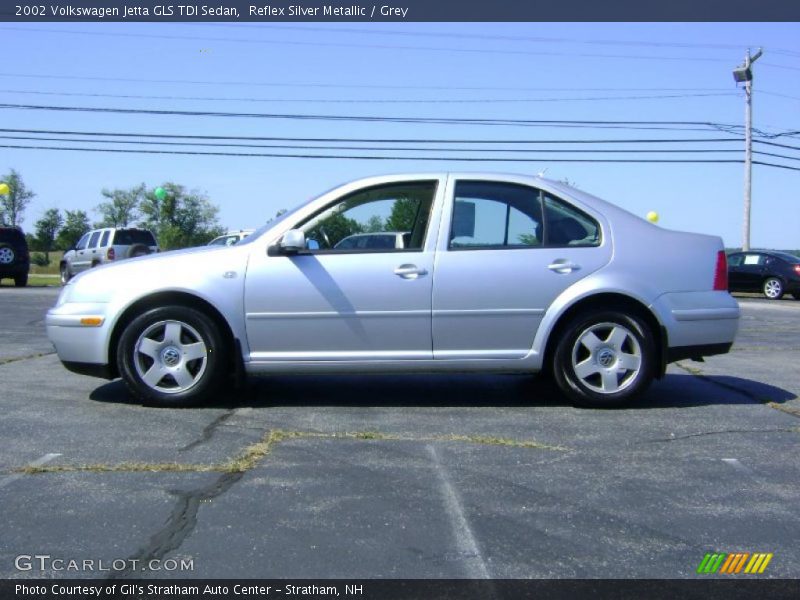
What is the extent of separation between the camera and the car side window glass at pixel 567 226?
6.03m

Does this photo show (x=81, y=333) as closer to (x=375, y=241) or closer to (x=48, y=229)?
(x=375, y=241)

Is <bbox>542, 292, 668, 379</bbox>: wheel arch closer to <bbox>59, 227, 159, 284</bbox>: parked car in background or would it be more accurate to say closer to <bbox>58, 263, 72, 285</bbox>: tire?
<bbox>59, 227, 159, 284</bbox>: parked car in background

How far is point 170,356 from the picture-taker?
5.89 m

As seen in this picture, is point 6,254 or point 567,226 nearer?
point 567,226

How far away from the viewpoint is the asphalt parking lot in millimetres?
3242

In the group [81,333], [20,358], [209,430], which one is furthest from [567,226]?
[20,358]

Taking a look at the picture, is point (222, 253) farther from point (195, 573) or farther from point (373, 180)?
point (195, 573)

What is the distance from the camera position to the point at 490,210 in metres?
6.05

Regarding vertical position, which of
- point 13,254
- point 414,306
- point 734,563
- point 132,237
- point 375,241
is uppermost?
point 132,237

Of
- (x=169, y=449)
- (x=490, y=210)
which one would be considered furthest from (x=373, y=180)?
(x=169, y=449)

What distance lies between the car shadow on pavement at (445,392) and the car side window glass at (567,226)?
1.17 meters

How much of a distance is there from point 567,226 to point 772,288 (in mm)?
22056

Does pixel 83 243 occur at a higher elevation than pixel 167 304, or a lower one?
higher
